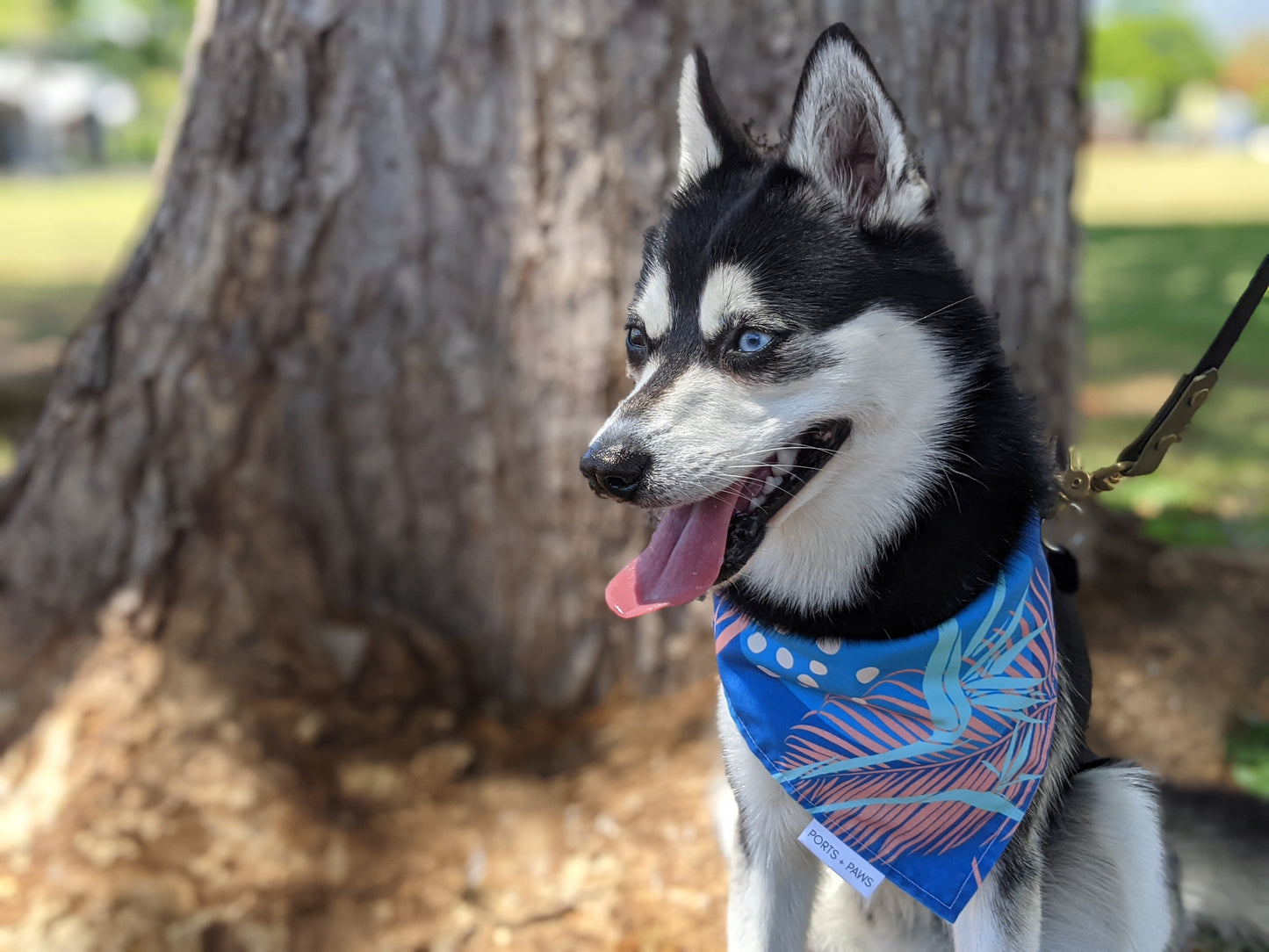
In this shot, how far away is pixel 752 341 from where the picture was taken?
6.55 ft

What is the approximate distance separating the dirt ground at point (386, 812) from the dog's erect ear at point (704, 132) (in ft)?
5.65

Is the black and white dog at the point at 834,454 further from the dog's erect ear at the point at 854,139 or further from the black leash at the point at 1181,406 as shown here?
the black leash at the point at 1181,406

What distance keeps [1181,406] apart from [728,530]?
3.27 ft

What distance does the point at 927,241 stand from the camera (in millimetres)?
2025

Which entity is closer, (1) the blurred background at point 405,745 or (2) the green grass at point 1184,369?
(1) the blurred background at point 405,745

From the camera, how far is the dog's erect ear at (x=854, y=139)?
1892 millimetres

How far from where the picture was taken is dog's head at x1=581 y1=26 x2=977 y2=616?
1.89 meters

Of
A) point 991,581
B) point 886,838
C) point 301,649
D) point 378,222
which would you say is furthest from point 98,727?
point 991,581

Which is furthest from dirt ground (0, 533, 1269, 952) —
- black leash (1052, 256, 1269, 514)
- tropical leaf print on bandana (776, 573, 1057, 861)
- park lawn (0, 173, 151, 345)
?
park lawn (0, 173, 151, 345)

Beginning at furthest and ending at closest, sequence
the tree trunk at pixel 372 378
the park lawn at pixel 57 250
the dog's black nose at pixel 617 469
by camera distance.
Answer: the park lawn at pixel 57 250 < the tree trunk at pixel 372 378 < the dog's black nose at pixel 617 469

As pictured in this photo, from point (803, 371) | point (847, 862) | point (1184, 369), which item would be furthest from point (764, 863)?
point (1184, 369)

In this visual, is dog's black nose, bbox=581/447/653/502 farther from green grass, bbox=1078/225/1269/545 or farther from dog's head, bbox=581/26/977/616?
green grass, bbox=1078/225/1269/545

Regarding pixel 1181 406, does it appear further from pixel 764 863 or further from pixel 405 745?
pixel 405 745

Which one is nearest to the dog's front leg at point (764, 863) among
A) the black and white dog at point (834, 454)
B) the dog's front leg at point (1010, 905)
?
the black and white dog at point (834, 454)
